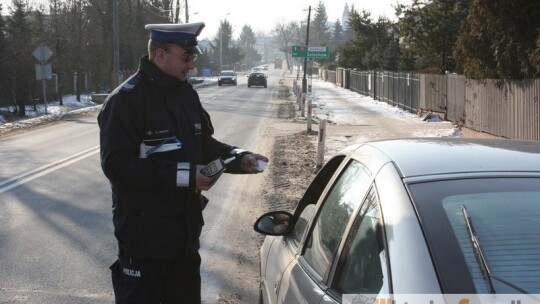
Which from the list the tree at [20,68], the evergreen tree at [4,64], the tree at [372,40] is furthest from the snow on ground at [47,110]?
the tree at [372,40]

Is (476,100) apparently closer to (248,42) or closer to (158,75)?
(158,75)

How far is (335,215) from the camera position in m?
2.76

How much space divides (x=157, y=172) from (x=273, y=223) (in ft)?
3.04

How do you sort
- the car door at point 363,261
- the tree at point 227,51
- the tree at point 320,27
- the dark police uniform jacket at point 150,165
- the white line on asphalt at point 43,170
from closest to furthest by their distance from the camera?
the car door at point 363,261
the dark police uniform jacket at point 150,165
the white line on asphalt at point 43,170
the tree at point 320,27
the tree at point 227,51

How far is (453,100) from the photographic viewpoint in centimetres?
2108

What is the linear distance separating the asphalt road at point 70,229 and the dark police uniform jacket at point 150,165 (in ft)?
7.07

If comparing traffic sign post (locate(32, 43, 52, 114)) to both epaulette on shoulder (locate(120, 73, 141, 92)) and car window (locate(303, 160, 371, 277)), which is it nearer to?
epaulette on shoulder (locate(120, 73, 141, 92))

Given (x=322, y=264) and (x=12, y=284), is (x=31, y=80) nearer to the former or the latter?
(x=12, y=284)

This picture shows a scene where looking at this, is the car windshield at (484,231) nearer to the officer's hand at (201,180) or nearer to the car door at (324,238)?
the car door at (324,238)

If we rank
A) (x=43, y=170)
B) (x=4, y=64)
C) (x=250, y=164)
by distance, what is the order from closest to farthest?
(x=250, y=164) < (x=43, y=170) < (x=4, y=64)

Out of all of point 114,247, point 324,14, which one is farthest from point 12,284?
point 324,14

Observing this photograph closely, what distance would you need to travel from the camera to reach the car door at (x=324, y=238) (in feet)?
8.05

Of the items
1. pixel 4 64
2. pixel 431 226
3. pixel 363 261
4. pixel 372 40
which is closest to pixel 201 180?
pixel 363 261

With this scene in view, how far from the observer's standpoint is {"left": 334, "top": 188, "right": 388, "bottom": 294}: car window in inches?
79.7
